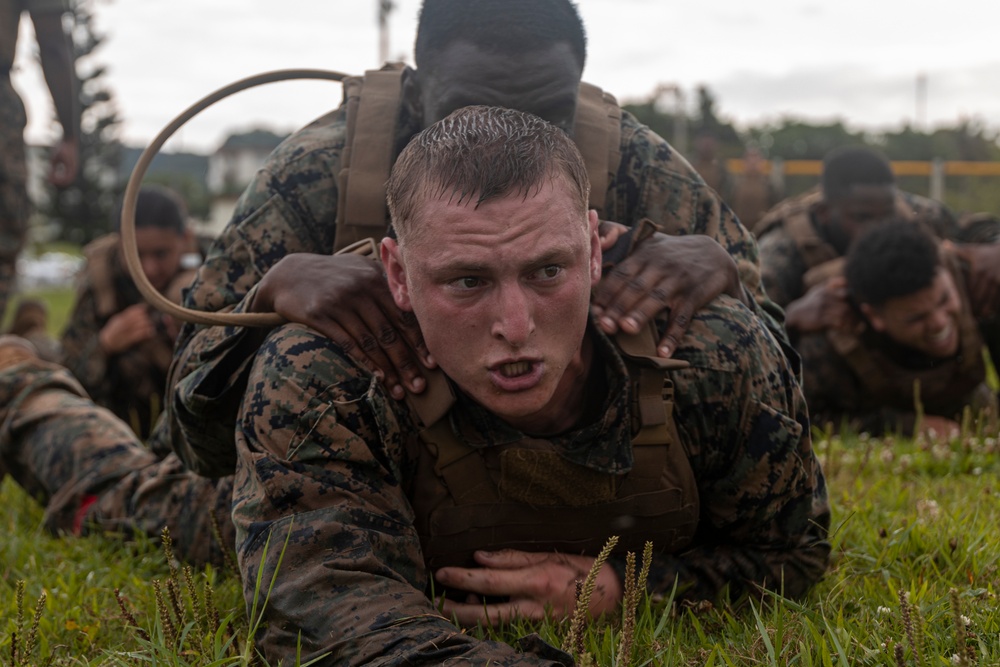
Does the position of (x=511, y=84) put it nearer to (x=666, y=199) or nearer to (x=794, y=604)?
(x=666, y=199)

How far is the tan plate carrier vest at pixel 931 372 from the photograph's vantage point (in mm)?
5469

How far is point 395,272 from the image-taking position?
249 centimetres

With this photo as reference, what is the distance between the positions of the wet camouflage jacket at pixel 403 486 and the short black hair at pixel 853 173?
4181 millimetres

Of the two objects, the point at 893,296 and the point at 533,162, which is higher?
the point at 533,162

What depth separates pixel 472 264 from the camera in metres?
2.23

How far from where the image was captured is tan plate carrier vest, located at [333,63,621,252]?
302 cm

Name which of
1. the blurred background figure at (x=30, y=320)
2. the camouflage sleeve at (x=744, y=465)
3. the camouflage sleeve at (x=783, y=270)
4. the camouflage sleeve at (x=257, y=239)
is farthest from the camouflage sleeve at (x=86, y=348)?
the camouflage sleeve at (x=744, y=465)

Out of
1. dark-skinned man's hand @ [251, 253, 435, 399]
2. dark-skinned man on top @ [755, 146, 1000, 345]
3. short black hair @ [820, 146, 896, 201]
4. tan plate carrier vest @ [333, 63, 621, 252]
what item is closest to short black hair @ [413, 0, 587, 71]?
tan plate carrier vest @ [333, 63, 621, 252]

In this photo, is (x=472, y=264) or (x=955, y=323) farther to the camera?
(x=955, y=323)

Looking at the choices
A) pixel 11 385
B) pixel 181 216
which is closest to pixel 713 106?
pixel 181 216

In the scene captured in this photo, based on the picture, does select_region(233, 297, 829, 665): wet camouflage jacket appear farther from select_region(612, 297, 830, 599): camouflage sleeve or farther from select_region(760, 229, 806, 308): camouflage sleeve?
select_region(760, 229, 806, 308): camouflage sleeve

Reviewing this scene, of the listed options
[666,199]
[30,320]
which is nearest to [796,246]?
[666,199]

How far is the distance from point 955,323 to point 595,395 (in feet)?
11.2

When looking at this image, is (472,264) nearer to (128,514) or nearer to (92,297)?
(128,514)
